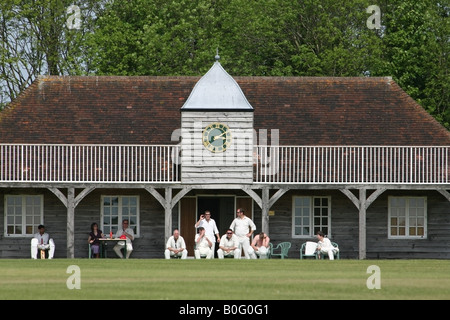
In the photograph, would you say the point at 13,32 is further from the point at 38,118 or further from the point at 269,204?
the point at 269,204

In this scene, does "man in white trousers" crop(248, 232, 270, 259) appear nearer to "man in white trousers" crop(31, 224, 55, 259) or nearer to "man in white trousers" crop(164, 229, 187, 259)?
"man in white trousers" crop(164, 229, 187, 259)

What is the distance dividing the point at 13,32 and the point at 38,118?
15308 millimetres

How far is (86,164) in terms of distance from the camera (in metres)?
36.7

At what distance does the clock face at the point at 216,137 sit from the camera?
119ft

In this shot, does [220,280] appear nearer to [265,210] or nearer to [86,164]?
[265,210]

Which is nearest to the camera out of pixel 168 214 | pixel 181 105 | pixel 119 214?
pixel 168 214

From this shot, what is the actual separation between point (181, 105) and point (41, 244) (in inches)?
248

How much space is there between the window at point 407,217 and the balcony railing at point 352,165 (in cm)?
138

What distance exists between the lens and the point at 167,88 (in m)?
40.2

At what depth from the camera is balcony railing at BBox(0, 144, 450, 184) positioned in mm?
36188

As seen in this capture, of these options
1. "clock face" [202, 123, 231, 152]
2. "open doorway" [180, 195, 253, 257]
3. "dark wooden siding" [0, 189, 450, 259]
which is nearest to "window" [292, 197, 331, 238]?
"dark wooden siding" [0, 189, 450, 259]

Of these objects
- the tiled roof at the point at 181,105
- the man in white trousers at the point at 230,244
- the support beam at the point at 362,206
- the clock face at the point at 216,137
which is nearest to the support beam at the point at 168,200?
the clock face at the point at 216,137

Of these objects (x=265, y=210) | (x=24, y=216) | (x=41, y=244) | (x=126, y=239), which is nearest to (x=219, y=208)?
(x=265, y=210)

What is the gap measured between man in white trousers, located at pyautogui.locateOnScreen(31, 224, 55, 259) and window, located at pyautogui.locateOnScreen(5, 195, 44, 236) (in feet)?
3.26
